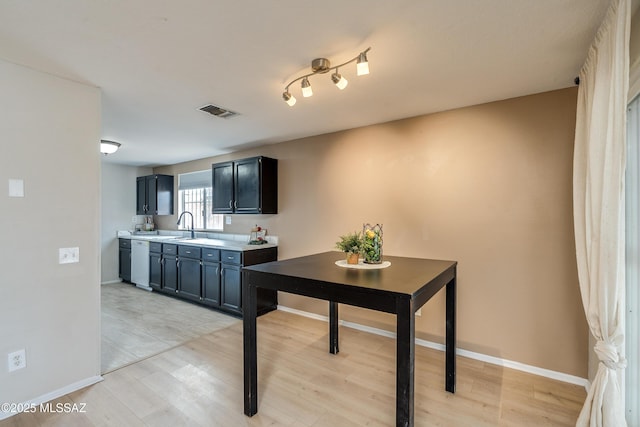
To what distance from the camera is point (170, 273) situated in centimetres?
472

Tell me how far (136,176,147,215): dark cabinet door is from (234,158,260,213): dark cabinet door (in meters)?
2.75

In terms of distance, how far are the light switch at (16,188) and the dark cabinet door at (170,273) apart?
272 centimetres

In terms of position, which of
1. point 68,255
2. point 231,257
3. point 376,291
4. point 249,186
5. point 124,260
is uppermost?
point 249,186

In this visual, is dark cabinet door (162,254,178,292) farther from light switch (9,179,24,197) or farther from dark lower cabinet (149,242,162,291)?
light switch (9,179,24,197)

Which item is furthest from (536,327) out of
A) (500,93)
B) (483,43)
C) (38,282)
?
(38,282)

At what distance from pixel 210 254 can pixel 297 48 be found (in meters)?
3.13

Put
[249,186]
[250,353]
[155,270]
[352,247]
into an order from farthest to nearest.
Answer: [155,270], [249,186], [352,247], [250,353]

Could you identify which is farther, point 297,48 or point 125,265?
point 125,265

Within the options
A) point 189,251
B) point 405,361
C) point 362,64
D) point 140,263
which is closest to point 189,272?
point 189,251

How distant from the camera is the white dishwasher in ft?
16.9

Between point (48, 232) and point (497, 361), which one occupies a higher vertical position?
point (48, 232)

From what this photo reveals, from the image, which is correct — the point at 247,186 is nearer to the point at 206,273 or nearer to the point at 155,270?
the point at 206,273

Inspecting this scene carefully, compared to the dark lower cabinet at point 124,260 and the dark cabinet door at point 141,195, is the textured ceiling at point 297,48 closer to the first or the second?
the dark cabinet door at point 141,195

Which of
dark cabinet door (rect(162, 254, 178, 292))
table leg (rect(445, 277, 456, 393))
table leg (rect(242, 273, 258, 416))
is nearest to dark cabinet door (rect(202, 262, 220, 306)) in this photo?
dark cabinet door (rect(162, 254, 178, 292))
